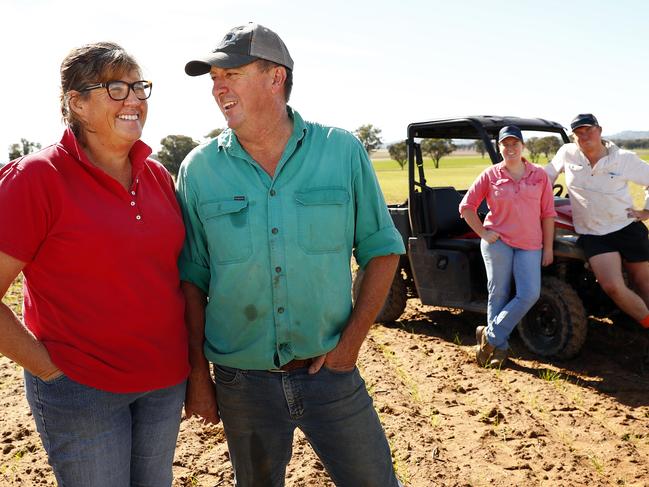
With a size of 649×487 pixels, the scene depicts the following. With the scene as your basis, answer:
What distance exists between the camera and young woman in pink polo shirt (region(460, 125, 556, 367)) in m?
4.88

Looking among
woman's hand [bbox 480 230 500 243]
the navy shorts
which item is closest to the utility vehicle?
the navy shorts

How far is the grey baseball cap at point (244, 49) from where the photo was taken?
2.07 metres

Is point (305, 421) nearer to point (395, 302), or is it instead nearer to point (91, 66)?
point (91, 66)

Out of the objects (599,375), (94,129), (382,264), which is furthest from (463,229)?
(94,129)

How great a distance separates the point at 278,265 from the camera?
2068mm

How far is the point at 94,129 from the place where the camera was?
2.01m

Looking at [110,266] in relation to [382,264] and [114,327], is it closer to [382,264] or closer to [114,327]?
[114,327]

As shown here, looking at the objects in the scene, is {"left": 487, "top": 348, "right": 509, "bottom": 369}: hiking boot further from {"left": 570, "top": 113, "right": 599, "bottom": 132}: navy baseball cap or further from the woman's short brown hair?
the woman's short brown hair

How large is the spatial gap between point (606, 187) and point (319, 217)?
348 cm

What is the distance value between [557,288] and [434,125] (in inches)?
73.3

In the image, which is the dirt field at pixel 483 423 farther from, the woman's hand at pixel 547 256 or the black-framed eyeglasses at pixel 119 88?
the black-framed eyeglasses at pixel 119 88

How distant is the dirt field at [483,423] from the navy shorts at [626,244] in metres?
0.90

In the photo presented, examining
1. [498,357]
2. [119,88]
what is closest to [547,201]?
[498,357]

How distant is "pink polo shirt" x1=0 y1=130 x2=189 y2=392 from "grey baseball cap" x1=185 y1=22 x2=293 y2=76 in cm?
39
